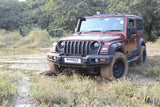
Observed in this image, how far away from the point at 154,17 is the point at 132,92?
17.1 meters

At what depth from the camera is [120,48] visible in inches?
229

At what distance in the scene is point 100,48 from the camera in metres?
5.23

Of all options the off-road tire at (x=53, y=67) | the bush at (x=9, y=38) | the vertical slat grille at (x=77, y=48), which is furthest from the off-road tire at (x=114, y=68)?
the bush at (x=9, y=38)

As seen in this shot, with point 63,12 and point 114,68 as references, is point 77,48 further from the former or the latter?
point 63,12

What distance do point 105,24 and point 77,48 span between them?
153 centimetres

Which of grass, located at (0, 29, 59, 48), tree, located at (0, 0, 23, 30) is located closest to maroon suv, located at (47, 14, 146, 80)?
grass, located at (0, 29, 59, 48)

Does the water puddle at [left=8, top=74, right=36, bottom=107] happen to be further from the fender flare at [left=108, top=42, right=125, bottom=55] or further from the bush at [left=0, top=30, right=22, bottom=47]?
the bush at [left=0, top=30, right=22, bottom=47]

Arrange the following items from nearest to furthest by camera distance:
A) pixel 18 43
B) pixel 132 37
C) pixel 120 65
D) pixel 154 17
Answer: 1. pixel 120 65
2. pixel 132 37
3. pixel 18 43
4. pixel 154 17

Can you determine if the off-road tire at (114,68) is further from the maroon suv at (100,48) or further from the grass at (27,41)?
the grass at (27,41)

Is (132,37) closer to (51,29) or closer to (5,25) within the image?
(51,29)

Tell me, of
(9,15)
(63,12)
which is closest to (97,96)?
(63,12)

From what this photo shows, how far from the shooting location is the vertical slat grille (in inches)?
211

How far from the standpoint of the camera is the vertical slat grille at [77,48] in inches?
211

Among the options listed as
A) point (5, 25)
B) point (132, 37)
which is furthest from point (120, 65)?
point (5, 25)
